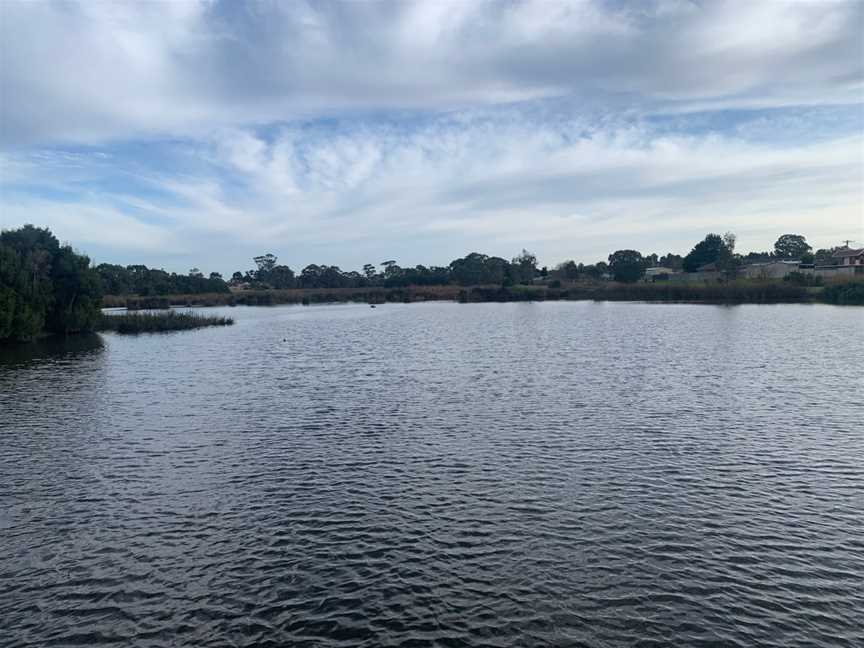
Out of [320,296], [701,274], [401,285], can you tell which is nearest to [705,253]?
[701,274]

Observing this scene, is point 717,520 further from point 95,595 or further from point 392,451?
point 95,595

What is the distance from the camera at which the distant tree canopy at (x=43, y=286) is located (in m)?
55.4

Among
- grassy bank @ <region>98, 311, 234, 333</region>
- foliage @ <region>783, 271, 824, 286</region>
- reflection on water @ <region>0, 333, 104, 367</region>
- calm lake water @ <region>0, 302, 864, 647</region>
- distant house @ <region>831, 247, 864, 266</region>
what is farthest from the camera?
distant house @ <region>831, 247, 864, 266</region>

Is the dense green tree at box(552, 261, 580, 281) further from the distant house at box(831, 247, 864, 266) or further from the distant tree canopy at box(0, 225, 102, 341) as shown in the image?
the distant tree canopy at box(0, 225, 102, 341)

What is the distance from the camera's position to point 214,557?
1183 centimetres

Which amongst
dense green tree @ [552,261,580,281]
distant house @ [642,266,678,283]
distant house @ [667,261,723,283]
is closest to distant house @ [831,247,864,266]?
distant house @ [667,261,723,283]

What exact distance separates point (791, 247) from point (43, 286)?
208911 mm

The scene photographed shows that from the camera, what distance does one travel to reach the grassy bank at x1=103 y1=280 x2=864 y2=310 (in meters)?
96.4

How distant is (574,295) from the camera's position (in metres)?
143

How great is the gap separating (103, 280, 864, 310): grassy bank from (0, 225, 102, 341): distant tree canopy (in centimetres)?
5349

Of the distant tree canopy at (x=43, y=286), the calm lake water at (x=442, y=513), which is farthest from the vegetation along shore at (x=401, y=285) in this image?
the calm lake water at (x=442, y=513)

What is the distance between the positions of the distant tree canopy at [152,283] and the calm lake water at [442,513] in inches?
5343

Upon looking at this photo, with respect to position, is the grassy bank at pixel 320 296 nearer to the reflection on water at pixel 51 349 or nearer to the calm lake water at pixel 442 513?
the reflection on water at pixel 51 349

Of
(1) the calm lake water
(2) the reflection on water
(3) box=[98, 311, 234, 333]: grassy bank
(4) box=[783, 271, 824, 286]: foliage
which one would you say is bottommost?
(1) the calm lake water
